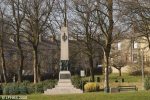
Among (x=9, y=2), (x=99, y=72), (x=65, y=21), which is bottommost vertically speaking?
(x=99, y=72)

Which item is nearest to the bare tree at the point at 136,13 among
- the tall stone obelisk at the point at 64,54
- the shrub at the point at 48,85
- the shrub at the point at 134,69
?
the tall stone obelisk at the point at 64,54

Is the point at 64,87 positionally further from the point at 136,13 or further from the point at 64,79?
the point at 136,13

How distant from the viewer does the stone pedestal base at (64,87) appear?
22188mm

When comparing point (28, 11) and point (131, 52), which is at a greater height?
point (28, 11)

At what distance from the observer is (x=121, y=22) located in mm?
25078

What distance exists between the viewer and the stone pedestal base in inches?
874

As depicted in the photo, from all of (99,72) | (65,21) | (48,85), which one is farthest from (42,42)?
(48,85)

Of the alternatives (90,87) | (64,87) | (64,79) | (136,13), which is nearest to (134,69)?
(90,87)

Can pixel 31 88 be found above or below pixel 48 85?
below

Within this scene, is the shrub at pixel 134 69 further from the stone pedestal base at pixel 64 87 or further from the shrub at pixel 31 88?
the stone pedestal base at pixel 64 87

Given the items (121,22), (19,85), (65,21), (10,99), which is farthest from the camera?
(65,21)

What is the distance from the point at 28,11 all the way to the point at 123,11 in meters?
12.0

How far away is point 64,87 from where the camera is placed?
22.8 metres

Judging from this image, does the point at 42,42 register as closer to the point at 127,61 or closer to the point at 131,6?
the point at 127,61
